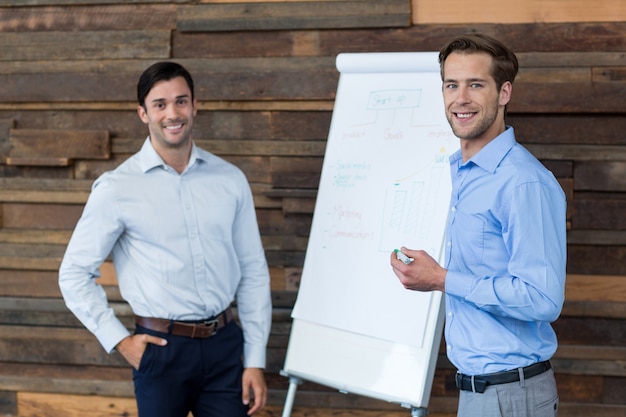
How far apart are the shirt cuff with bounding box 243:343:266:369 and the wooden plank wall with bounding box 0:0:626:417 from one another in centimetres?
68

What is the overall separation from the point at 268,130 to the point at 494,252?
192 centimetres

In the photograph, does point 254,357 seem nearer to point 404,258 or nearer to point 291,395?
point 291,395

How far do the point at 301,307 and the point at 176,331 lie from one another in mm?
500

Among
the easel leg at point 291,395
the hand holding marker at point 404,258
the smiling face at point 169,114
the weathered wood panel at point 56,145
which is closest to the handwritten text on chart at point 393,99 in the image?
the smiling face at point 169,114

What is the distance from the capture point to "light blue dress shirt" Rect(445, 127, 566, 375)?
203 cm

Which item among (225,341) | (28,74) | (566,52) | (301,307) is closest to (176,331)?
(225,341)

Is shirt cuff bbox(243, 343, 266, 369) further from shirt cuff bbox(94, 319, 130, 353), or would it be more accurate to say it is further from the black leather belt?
the black leather belt

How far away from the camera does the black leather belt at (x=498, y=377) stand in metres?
2.17

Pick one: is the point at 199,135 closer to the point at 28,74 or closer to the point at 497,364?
the point at 28,74

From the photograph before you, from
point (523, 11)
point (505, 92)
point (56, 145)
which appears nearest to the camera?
point (505, 92)

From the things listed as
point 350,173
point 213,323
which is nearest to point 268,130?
point 350,173

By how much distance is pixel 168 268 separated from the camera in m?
3.05

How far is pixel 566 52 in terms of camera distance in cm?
358

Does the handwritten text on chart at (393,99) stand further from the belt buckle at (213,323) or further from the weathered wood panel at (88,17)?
the weathered wood panel at (88,17)
